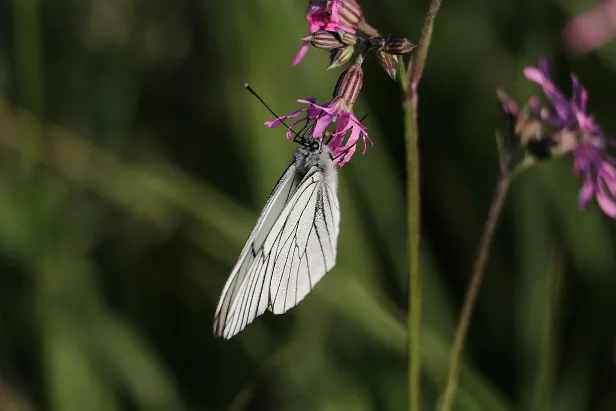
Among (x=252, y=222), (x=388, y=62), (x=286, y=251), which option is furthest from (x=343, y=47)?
(x=252, y=222)

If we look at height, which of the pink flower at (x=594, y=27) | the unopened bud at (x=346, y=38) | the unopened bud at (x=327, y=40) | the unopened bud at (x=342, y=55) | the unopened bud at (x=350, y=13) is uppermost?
the unopened bud at (x=350, y=13)

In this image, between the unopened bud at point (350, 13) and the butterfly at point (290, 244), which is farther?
the butterfly at point (290, 244)

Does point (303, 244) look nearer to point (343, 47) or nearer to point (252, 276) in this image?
point (252, 276)

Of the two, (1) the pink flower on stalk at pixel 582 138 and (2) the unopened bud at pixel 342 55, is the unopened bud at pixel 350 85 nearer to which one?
(2) the unopened bud at pixel 342 55

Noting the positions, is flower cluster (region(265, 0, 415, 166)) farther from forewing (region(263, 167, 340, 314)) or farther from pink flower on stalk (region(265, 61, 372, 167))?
forewing (region(263, 167, 340, 314))

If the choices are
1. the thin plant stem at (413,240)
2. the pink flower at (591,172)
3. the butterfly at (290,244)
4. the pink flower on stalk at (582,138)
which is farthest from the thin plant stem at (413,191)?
the pink flower at (591,172)

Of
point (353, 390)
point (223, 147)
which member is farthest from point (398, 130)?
point (353, 390)
